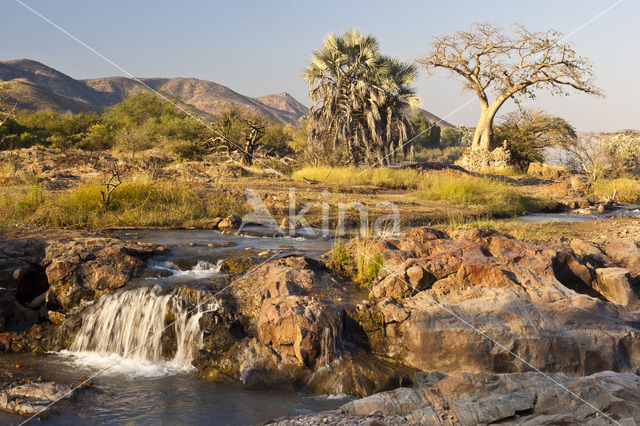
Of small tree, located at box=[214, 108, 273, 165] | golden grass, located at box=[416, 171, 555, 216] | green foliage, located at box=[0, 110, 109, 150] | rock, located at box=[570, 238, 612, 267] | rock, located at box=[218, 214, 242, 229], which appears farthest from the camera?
green foliage, located at box=[0, 110, 109, 150]

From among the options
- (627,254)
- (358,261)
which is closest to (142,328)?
(358,261)

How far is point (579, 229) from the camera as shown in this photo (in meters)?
9.55

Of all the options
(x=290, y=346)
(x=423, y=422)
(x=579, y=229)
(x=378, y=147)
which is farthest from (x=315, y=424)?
(x=378, y=147)

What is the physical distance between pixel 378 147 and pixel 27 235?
14.9 meters

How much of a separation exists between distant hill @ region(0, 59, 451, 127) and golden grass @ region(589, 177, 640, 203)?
4672 cm

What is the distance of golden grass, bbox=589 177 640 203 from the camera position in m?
15.9

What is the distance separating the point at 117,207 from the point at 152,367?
604 centimetres

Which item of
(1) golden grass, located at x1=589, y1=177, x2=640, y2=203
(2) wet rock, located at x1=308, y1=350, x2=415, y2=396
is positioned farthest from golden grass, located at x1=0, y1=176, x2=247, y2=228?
(1) golden grass, located at x1=589, y1=177, x2=640, y2=203

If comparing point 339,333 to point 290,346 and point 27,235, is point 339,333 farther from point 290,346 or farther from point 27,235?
point 27,235

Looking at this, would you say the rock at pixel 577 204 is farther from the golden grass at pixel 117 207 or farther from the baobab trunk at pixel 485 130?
the baobab trunk at pixel 485 130

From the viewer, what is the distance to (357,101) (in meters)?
20.2

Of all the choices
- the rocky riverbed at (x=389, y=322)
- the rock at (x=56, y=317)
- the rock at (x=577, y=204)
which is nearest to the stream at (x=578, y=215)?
the rock at (x=577, y=204)

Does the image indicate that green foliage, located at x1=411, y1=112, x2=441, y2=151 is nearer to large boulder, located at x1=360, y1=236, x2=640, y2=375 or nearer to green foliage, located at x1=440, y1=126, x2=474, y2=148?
green foliage, located at x1=440, y1=126, x2=474, y2=148

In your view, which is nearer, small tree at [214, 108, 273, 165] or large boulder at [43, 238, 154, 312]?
large boulder at [43, 238, 154, 312]
